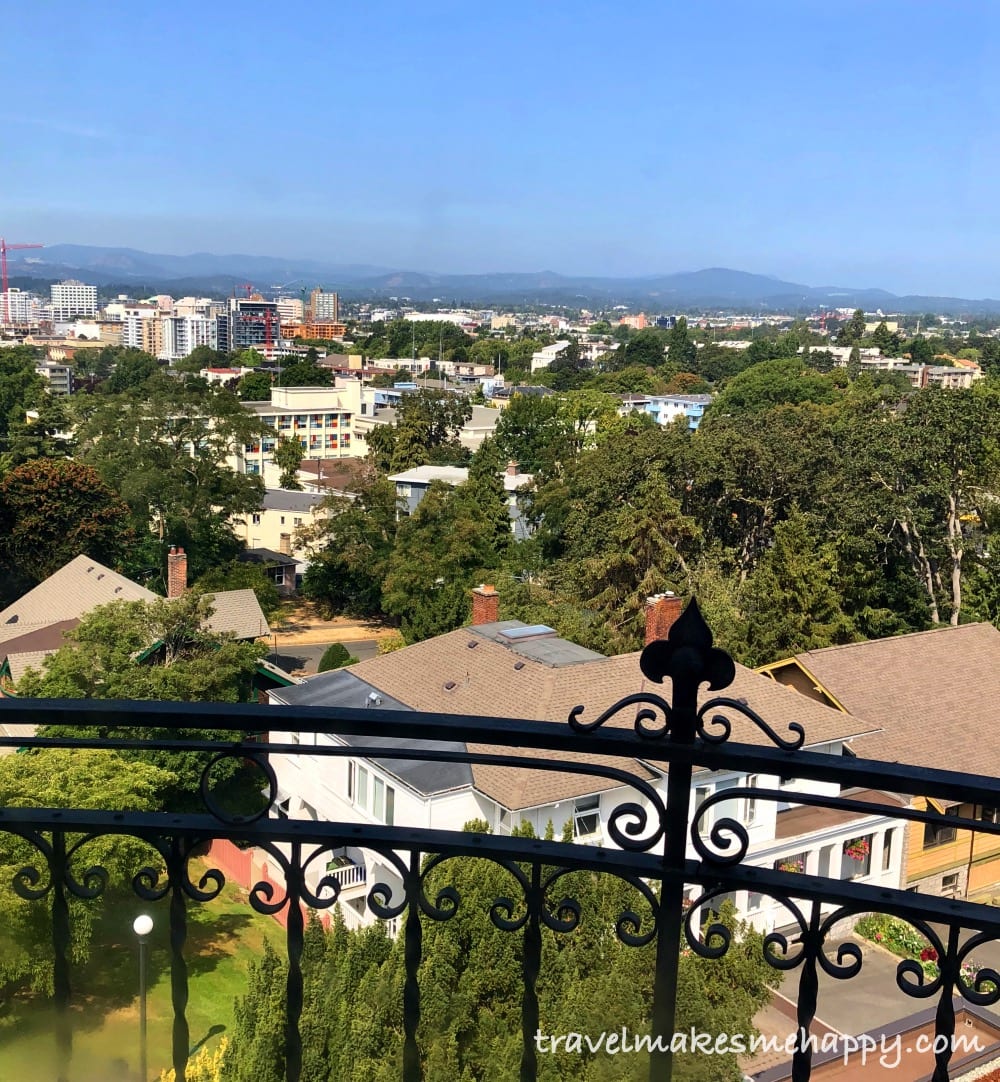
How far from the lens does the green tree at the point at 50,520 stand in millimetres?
33000

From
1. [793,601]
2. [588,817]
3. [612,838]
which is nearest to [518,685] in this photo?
[588,817]

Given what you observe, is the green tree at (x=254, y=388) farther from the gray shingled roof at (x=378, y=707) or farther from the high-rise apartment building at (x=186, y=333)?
→ the high-rise apartment building at (x=186, y=333)

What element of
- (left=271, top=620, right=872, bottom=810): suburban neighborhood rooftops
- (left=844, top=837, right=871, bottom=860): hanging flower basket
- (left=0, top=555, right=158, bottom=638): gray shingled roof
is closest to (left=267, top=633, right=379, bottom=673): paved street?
(left=0, top=555, right=158, bottom=638): gray shingled roof

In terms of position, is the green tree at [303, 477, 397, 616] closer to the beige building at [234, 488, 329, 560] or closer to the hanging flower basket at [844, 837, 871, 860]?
the beige building at [234, 488, 329, 560]

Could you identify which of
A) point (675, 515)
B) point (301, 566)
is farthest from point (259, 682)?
point (301, 566)

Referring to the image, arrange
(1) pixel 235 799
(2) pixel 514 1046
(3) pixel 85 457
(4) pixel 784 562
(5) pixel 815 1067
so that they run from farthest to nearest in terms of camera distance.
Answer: (3) pixel 85 457 < (4) pixel 784 562 < (1) pixel 235 799 < (5) pixel 815 1067 < (2) pixel 514 1046

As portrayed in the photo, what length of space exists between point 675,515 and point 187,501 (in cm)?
1585

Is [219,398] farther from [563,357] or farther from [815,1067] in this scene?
[563,357]

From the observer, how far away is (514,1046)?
7.28 meters

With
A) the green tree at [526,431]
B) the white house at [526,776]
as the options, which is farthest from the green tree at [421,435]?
the white house at [526,776]

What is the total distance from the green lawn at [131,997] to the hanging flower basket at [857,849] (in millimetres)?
8372

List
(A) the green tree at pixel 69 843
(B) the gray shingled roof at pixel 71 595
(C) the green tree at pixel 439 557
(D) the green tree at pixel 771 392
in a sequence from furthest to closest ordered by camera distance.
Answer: (D) the green tree at pixel 771 392 < (C) the green tree at pixel 439 557 < (B) the gray shingled roof at pixel 71 595 < (A) the green tree at pixel 69 843

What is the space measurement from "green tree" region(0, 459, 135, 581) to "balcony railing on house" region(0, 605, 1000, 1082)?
32642mm

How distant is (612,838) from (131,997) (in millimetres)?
5743
